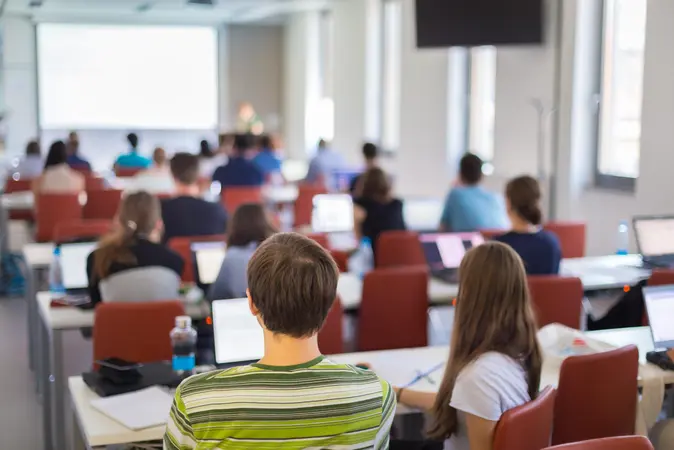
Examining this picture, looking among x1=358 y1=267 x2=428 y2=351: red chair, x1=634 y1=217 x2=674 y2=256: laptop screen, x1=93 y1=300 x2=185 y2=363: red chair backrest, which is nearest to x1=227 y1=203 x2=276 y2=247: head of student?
x1=358 y1=267 x2=428 y2=351: red chair

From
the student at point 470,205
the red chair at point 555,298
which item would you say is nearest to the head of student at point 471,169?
the student at point 470,205

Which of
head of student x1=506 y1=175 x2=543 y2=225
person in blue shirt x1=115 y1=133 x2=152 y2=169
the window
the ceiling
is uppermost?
the ceiling

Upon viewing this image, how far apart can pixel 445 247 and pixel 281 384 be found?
3.52 m

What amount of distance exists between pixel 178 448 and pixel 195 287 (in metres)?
2.86

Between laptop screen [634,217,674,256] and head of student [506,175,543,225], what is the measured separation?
1012 mm

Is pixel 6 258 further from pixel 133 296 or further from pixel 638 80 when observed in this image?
pixel 638 80

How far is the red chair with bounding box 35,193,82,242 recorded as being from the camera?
7.86 meters

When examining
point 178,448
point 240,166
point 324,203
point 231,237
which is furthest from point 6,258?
point 178,448

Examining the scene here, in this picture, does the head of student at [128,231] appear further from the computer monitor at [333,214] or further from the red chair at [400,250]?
the computer monitor at [333,214]

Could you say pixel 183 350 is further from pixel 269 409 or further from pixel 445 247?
pixel 445 247

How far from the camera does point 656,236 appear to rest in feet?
17.3

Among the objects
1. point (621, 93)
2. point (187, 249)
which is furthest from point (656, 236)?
point (187, 249)

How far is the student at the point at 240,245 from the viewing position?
4020 millimetres

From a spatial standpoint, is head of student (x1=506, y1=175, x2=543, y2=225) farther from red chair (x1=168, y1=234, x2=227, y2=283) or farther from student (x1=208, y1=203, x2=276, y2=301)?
red chair (x1=168, y1=234, x2=227, y2=283)
